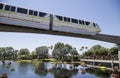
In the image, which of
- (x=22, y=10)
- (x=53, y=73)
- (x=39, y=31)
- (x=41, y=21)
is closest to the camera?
(x=22, y=10)

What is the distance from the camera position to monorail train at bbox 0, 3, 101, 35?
21017mm

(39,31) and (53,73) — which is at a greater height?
(39,31)

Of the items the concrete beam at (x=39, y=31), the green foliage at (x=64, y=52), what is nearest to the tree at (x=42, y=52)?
the green foliage at (x=64, y=52)

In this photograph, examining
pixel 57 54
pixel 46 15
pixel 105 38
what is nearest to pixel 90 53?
pixel 57 54

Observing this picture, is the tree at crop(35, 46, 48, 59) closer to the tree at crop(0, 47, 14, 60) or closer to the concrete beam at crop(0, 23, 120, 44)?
the tree at crop(0, 47, 14, 60)

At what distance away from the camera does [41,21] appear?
78.5 ft

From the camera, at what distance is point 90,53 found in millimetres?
88125

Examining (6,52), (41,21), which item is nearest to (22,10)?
(41,21)

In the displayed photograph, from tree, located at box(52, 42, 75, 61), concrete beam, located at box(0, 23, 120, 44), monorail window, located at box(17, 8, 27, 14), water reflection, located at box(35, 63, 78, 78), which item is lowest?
water reflection, located at box(35, 63, 78, 78)

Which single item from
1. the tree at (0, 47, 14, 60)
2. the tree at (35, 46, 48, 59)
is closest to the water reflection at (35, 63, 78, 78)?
the tree at (35, 46, 48, 59)

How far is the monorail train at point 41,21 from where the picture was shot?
21017mm

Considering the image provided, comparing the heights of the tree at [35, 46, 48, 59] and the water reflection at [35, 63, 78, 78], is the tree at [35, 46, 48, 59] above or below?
→ above

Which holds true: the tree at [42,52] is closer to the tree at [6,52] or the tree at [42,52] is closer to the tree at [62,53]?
the tree at [62,53]

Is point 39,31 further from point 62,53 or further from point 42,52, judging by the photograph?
point 42,52
